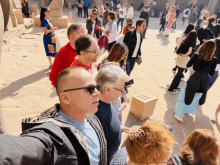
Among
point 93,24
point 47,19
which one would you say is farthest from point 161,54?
point 47,19

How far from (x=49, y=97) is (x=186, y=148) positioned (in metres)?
3.26

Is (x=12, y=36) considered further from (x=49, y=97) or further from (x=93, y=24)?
(x=49, y=97)

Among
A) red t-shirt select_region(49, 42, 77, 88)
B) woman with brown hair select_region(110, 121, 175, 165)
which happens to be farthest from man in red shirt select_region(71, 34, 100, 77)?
woman with brown hair select_region(110, 121, 175, 165)

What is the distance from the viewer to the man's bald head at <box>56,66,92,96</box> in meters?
1.20

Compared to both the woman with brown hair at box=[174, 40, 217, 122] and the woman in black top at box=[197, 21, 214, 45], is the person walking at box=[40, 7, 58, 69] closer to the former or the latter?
the woman with brown hair at box=[174, 40, 217, 122]

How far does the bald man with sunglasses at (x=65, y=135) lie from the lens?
2.17 feet

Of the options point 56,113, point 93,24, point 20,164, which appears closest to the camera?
point 20,164

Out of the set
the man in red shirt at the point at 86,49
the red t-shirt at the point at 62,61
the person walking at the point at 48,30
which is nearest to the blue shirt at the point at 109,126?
the man in red shirt at the point at 86,49

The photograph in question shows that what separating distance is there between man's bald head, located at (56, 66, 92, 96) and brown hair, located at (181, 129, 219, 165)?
1.16 metres

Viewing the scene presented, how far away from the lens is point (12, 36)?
24.0 feet

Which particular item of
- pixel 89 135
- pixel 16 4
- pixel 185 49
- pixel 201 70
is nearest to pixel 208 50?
pixel 201 70

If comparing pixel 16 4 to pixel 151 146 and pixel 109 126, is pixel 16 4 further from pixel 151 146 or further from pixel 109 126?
pixel 151 146

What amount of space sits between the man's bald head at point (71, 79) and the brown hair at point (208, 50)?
2.59 meters

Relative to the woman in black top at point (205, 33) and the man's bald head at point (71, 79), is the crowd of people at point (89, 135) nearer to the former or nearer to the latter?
the man's bald head at point (71, 79)
